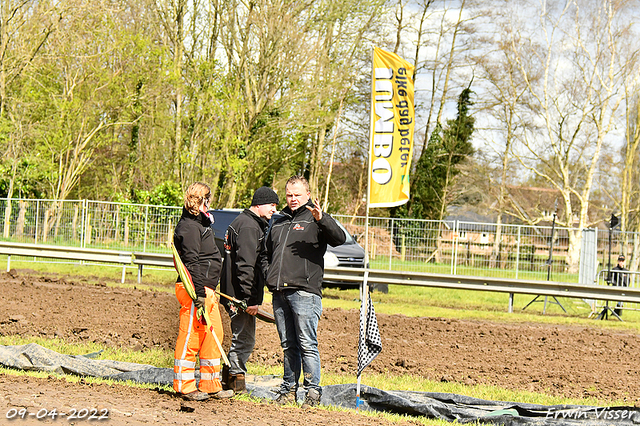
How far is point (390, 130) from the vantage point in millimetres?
7379

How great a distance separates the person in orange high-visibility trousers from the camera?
225 inches

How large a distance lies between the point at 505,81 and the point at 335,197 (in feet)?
37.0

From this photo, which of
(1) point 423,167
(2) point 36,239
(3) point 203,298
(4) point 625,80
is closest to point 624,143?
(4) point 625,80

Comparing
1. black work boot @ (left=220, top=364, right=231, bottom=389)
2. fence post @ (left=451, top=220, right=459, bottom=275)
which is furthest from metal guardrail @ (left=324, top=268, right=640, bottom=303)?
black work boot @ (left=220, top=364, right=231, bottom=389)

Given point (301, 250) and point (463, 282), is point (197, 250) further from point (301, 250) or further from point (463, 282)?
point (463, 282)

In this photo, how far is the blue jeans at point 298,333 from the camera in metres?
5.82

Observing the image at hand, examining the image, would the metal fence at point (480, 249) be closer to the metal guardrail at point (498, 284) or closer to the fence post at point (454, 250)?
the fence post at point (454, 250)

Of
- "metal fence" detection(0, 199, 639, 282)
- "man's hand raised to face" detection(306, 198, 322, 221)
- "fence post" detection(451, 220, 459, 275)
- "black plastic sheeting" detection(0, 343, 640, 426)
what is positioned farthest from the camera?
"fence post" detection(451, 220, 459, 275)

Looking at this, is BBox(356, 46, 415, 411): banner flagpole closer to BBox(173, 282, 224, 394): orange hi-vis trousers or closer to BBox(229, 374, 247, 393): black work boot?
BBox(229, 374, 247, 393): black work boot

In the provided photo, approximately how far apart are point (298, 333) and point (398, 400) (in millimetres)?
1049

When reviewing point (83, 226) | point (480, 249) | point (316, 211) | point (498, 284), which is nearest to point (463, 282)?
point (498, 284)

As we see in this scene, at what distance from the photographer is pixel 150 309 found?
10.8 m

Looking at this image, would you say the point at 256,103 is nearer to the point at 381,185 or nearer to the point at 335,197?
the point at 335,197

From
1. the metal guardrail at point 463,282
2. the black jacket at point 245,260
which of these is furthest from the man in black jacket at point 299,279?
the metal guardrail at point 463,282
